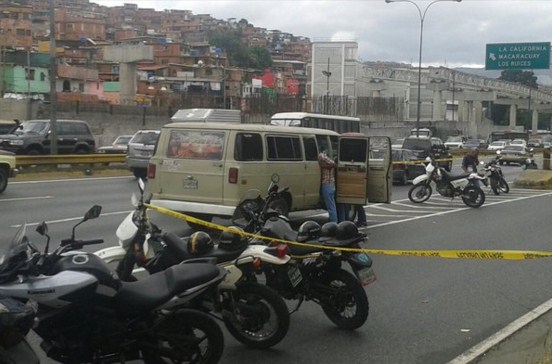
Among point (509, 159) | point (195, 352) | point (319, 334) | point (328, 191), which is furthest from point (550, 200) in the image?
point (509, 159)

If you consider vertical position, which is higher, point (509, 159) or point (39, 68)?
point (39, 68)

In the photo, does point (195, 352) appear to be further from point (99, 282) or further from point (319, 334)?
point (319, 334)

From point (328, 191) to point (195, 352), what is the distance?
8118 millimetres

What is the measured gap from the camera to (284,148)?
1296 cm

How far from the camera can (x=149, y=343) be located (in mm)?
5047

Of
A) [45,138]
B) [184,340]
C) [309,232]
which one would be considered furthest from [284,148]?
[45,138]

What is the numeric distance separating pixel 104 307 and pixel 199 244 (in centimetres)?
132

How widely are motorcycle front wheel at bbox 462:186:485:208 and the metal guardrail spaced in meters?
13.2

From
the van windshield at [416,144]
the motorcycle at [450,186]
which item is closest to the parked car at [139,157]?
the motorcycle at [450,186]

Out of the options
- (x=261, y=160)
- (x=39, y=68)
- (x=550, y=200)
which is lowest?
(x=550, y=200)

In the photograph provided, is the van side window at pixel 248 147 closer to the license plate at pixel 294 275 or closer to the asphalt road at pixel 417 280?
the asphalt road at pixel 417 280

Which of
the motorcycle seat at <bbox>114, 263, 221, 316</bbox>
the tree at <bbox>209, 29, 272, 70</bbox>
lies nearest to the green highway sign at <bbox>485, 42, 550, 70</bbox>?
the motorcycle seat at <bbox>114, 263, 221, 316</bbox>

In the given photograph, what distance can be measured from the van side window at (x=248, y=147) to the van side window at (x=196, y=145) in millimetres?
267

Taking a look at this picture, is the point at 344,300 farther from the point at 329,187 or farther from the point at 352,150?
the point at 352,150
